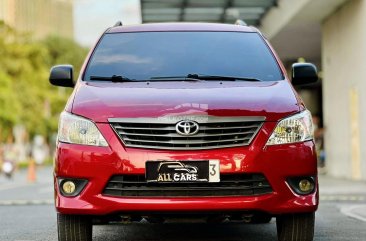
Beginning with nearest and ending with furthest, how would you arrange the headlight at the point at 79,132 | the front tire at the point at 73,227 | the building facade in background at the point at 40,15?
the headlight at the point at 79,132 < the front tire at the point at 73,227 < the building facade in background at the point at 40,15

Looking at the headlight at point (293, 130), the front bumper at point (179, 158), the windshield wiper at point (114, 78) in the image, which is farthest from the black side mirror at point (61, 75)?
the headlight at point (293, 130)

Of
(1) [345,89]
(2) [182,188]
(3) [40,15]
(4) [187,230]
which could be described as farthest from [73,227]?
(3) [40,15]

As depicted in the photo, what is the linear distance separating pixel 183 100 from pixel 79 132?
760 millimetres

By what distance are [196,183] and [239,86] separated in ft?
3.29

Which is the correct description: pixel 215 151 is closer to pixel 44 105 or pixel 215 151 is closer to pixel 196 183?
pixel 196 183

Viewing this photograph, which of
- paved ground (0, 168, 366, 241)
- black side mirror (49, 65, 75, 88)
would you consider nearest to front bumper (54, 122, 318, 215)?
black side mirror (49, 65, 75, 88)

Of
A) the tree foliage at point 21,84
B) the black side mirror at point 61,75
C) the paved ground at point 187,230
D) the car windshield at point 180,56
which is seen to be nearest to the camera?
the car windshield at point 180,56

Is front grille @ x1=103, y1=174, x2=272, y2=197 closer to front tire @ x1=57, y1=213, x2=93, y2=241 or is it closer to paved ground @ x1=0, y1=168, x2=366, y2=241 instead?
front tire @ x1=57, y1=213, x2=93, y2=241

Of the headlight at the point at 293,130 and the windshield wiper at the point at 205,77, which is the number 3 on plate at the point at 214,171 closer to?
the headlight at the point at 293,130

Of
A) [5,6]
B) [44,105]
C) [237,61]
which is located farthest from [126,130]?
[5,6]

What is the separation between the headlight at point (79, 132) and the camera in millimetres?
6082

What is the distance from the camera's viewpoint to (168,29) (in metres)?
7.75

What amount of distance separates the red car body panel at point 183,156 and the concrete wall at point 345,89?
14032 millimetres

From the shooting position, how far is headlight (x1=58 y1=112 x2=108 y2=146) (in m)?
6.08
